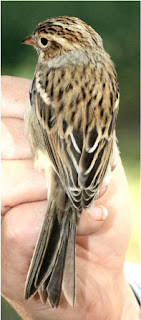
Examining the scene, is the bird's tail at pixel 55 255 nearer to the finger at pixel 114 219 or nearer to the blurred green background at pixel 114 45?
the finger at pixel 114 219

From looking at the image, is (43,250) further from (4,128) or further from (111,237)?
(111,237)

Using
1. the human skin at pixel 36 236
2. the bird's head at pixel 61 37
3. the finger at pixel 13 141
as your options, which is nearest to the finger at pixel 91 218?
the human skin at pixel 36 236

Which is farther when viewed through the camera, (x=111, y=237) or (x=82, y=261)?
(x=111, y=237)

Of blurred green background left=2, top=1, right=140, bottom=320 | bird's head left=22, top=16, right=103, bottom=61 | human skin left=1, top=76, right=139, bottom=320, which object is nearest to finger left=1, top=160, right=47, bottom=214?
human skin left=1, top=76, right=139, bottom=320

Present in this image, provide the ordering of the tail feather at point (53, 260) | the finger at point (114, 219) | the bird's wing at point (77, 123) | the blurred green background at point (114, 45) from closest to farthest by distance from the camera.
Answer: the tail feather at point (53, 260), the bird's wing at point (77, 123), the finger at point (114, 219), the blurred green background at point (114, 45)

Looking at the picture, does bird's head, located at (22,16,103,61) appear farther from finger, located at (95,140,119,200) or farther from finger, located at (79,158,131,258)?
finger, located at (79,158,131,258)

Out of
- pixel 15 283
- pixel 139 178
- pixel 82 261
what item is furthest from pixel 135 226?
pixel 15 283

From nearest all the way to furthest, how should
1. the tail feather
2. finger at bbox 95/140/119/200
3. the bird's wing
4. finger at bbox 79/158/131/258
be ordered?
the tail feather < the bird's wing < finger at bbox 95/140/119/200 < finger at bbox 79/158/131/258
